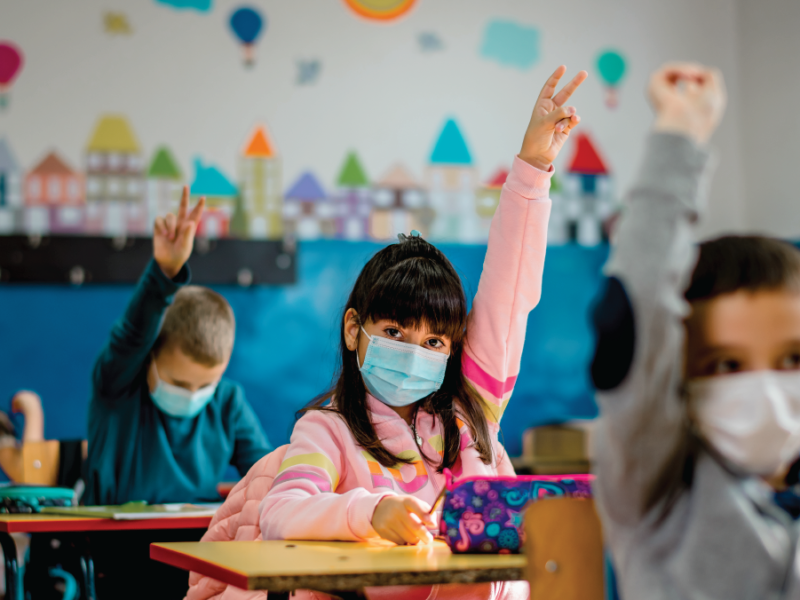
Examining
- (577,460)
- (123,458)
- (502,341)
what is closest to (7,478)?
(123,458)

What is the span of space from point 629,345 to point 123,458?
179 cm

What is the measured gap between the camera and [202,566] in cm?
89

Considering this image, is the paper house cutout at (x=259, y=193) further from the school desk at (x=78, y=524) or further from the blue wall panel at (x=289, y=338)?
the school desk at (x=78, y=524)

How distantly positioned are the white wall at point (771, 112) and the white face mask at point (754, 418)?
365 centimetres

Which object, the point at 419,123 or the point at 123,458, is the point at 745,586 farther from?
the point at 419,123

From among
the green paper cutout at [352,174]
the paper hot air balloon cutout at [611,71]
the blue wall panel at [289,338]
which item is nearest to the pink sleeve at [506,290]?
the blue wall panel at [289,338]

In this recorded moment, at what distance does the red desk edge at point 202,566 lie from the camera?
31.5 inches

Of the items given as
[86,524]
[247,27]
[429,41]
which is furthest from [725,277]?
[429,41]

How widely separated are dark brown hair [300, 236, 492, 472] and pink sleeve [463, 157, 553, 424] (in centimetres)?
3

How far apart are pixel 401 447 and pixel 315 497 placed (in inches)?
9.5

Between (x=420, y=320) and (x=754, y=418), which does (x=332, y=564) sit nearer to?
(x=754, y=418)

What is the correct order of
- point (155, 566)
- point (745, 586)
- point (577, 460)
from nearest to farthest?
1. point (745, 586)
2. point (155, 566)
3. point (577, 460)

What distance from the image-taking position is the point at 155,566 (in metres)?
1.98

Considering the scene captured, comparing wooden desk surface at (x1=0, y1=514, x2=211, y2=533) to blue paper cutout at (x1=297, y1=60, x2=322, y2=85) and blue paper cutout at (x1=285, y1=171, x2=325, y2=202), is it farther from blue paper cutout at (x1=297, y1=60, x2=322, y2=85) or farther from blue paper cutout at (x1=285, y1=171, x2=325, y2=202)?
blue paper cutout at (x1=297, y1=60, x2=322, y2=85)
